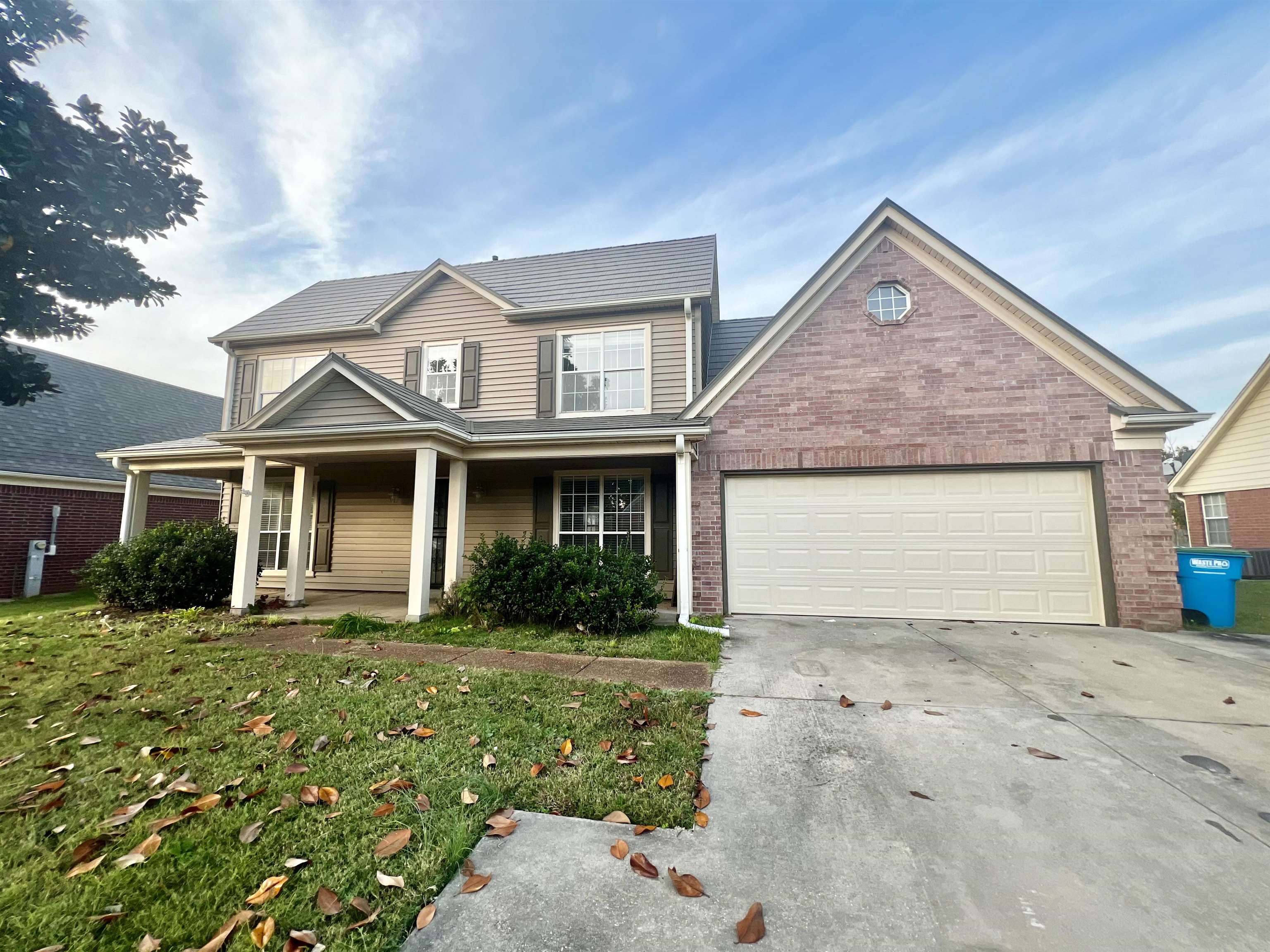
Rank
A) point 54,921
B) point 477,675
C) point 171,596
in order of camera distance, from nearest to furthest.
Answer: point 54,921
point 477,675
point 171,596

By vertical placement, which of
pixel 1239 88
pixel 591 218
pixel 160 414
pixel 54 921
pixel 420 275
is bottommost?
pixel 54 921

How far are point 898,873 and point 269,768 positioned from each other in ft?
11.2

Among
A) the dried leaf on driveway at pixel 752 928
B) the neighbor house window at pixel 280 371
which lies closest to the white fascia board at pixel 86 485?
the neighbor house window at pixel 280 371

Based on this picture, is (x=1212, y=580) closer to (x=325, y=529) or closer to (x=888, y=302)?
(x=888, y=302)

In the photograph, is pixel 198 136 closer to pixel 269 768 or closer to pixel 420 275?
pixel 420 275

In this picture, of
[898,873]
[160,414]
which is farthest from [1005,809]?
[160,414]

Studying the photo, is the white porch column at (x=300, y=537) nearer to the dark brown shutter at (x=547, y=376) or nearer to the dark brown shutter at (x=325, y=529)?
the dark brown shutter at (x=325, y=529)

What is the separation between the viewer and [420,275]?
34.6 ft

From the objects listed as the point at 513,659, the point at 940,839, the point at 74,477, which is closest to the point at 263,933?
the point at 940,839

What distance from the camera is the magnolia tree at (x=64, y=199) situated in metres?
5.64

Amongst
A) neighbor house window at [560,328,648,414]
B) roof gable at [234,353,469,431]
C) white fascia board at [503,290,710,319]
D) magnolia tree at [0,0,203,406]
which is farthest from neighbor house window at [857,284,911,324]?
magnolia tree at [0,0,203,406]

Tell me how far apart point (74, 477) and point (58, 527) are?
123cm

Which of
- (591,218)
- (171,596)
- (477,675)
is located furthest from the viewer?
(591,218)

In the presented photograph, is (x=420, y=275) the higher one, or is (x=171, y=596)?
(x=420, y=275)
